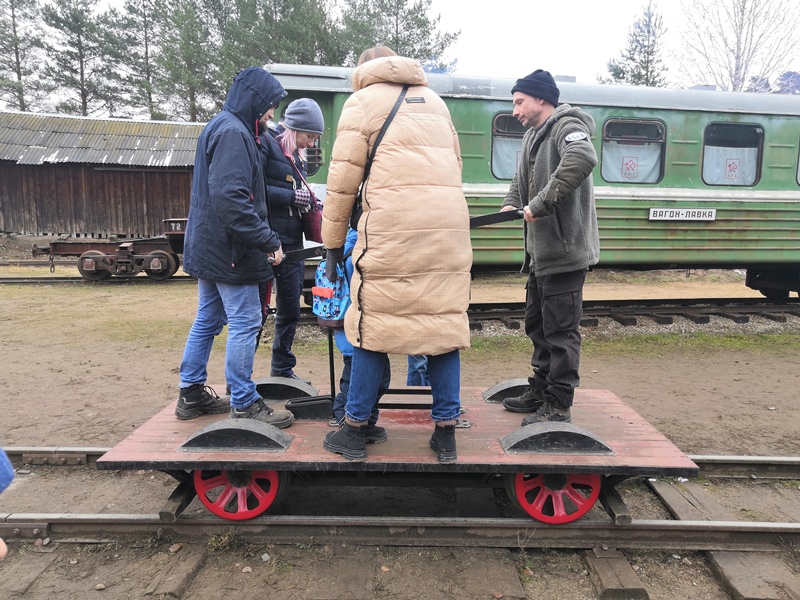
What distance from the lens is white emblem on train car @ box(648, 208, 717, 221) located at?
326 inches

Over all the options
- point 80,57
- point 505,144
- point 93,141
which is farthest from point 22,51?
point 505,144

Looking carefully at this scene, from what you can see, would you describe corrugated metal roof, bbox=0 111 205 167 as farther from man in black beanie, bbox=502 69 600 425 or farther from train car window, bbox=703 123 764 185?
man in black beanie, bbox=502 69 600 425

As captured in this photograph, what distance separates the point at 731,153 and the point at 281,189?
753 cm

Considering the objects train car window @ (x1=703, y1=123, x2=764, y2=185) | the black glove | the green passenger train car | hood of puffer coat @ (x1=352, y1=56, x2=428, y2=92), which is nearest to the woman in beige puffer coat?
hood of puffer coat @ (x1=352, y1=56, x2=428, y2=92)

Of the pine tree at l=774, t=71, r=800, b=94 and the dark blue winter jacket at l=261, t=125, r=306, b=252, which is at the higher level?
the pine tree at l=774, t=71, r=800, b=94

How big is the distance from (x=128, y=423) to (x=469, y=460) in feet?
10.3

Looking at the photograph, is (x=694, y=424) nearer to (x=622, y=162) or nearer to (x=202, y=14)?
(x=622, y=162)

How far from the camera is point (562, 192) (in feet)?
9.68

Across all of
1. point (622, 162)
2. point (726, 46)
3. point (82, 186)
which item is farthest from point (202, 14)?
point (622, 162)

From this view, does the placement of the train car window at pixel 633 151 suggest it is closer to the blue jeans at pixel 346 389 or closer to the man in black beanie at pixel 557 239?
the man in black beanie at pixel 557 239

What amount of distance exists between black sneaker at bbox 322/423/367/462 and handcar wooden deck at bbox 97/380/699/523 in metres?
0.04

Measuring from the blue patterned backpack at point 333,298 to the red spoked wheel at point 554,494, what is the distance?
1281 millimetres

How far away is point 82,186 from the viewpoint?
1845 cm

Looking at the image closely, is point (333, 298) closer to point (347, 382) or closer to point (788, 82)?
point (347, 382)
